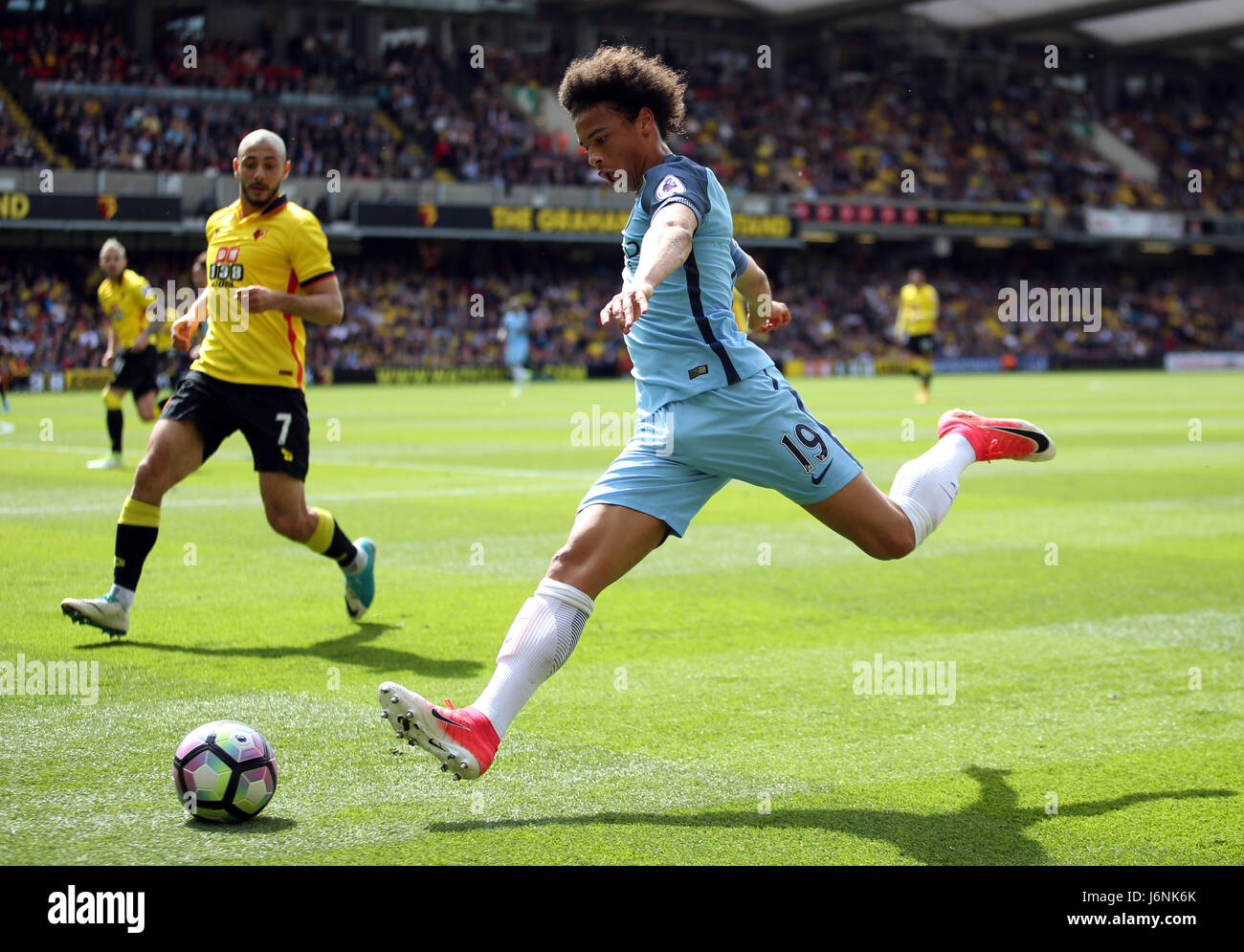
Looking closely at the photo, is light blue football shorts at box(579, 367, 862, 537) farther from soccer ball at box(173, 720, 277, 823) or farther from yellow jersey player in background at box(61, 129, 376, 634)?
yellow jersey player in background at box(61, 129, 376, 634)

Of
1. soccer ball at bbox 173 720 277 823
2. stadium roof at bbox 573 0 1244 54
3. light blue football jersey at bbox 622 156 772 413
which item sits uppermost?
stadium roof at bbox 573 0 1244 54

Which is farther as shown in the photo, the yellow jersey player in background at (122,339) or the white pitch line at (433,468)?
the white pitch line at (433,468)

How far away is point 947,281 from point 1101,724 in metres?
53.0

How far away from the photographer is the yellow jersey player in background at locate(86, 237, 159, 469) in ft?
47.9

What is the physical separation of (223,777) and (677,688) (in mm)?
2268

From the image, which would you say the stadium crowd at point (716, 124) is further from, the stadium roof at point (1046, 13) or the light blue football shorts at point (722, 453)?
the light blue football shorts at point (722, 453)

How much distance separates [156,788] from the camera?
14.3 feet

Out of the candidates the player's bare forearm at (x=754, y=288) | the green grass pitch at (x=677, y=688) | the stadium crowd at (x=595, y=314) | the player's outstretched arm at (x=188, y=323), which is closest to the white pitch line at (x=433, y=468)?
the green grass pitch at (x=677, y=688)

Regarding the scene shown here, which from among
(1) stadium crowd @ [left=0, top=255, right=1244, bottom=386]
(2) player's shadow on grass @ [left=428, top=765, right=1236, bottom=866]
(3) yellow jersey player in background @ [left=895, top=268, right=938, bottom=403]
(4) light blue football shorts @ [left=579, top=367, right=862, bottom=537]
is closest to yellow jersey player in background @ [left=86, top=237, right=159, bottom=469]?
(4) light blue football shorts @ [left=579, top=367, right=862, bottom=537]

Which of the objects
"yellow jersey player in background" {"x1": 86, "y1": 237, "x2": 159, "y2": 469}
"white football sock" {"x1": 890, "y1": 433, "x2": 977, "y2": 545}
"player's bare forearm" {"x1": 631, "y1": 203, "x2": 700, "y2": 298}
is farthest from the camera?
"yellow jersey player in background" {"x1": 86, "y1": 237, "x2": 159, "y2": 469}

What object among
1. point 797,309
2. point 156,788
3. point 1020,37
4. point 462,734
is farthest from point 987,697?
point 1020,37

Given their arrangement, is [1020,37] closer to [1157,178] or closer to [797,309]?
[1157,178]

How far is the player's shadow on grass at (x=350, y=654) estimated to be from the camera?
20.2ft

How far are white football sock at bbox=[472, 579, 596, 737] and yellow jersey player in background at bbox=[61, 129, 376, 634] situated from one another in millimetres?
2857
